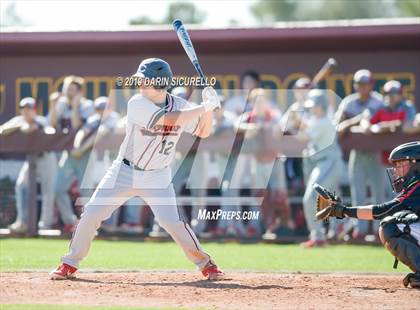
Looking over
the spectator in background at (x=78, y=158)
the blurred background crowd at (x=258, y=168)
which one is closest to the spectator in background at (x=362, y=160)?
Result: the blurred background crowd at (x=258, y=168)

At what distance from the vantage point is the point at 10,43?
53.5 ft

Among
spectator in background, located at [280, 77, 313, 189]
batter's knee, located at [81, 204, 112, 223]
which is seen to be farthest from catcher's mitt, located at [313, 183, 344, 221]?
spectator in background, located at [280, 77, 313, 189]

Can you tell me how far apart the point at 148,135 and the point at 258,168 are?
5165 mm

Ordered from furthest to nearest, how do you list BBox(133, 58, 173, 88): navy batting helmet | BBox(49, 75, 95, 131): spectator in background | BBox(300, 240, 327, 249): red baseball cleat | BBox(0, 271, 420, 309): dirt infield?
BBox(49, 75, 95, 131): spectator in background → BBox(300, 240, 327, 249): red baseball cleat → BBox(133, 58, 173, 88): navy batting helmet → BBox(0, 271, 420, 309): dirt infield

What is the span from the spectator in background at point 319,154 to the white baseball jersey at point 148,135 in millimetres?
4490

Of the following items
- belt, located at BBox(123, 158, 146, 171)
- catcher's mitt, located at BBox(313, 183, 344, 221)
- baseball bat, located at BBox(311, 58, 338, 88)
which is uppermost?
baseball bat, located at BBox(311, 58, 338, 88)

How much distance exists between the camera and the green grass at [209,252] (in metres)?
9.58

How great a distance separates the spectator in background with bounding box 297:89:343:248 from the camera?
40.2ft

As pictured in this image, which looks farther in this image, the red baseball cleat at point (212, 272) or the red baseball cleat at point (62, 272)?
the red baseball cleat at point (212, 272)

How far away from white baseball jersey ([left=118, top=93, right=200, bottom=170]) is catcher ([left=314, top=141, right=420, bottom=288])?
141 cm

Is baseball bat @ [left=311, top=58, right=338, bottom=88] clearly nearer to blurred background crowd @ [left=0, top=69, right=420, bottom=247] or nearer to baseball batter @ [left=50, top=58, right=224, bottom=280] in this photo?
blurred background crowd @ [left=0, top=69, right=420, bottom=247]

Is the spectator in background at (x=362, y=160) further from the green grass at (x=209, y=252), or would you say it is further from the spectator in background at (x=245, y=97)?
the spectator in background at (x=245, y=97)

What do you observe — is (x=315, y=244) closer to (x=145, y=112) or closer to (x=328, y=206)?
(x=328, y=206)

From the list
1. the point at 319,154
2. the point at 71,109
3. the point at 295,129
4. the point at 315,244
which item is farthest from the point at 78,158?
the point at 315,244
